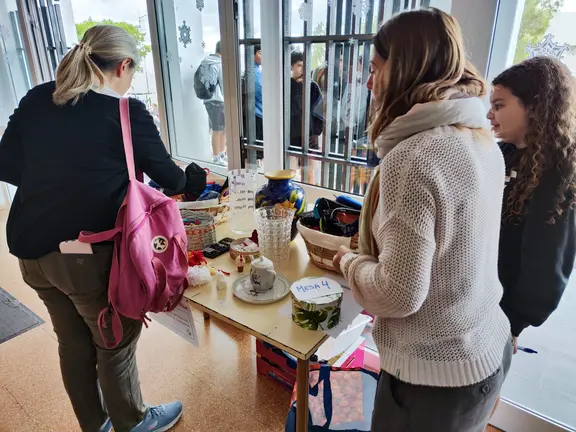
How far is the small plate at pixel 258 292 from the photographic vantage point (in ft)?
3.49

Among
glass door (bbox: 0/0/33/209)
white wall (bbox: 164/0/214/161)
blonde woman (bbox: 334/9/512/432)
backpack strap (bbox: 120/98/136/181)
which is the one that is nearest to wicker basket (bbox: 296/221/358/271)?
blonde woman (bbox: 334/9/512/432)

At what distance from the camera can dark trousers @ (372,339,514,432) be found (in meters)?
0.79

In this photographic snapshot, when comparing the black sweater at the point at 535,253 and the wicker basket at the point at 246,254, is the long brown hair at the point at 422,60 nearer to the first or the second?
the black sweater at the point at 535,253

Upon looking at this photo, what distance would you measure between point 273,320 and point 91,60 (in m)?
0.84

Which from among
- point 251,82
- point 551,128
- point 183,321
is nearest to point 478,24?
point 551,128

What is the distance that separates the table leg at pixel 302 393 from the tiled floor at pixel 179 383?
2.02ft

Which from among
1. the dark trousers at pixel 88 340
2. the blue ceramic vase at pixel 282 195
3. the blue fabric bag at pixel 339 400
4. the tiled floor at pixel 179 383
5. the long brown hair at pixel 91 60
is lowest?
the tiled floor at pixel 179 383

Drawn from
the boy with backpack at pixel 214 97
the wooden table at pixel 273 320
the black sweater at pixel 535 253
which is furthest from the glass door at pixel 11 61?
the black sweater at pixel 535 253

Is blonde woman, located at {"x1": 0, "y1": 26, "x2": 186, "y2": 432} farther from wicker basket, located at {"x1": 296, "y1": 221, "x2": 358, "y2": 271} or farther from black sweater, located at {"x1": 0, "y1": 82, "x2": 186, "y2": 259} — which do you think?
wicker basket, located at {"x1": 296, "y1": 221, "x2": 358, "y2": 271}

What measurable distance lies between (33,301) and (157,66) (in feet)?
5.71

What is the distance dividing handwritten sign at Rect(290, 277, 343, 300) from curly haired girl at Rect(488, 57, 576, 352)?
0.48 m

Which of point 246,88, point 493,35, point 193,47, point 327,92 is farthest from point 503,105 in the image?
point 193,47

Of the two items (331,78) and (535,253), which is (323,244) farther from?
(331,78)

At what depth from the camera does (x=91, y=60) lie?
41.1 inches
